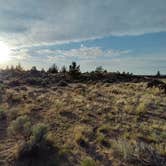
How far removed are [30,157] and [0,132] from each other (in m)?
3.12

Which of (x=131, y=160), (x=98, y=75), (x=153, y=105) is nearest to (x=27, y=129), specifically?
(x=131, y=160)

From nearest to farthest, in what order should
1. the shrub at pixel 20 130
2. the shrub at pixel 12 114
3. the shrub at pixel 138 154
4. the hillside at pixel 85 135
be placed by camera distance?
the shrub at pixel 138 154, the hillside at pixel 85 135, the shrub at pixel 20 130, the shrub at pixel 12 114

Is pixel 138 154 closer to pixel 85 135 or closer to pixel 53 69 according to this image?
pixel 85 135

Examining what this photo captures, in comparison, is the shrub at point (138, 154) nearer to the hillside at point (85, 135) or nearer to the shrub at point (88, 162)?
the hillside at point (85, 135)

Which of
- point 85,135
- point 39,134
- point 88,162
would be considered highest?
point 39,134

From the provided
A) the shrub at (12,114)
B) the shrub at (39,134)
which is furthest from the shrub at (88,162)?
the shrub at (12,114)

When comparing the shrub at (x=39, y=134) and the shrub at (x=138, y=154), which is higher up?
the shrub at (x=39, y=134)

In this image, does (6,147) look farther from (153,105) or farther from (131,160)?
(153,105)

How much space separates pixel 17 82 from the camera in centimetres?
2766

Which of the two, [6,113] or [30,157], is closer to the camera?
[30,157]

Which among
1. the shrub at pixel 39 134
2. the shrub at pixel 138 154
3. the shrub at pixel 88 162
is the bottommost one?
the shrub at pixel 88 162

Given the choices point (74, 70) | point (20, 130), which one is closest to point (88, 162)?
point (20, 130)

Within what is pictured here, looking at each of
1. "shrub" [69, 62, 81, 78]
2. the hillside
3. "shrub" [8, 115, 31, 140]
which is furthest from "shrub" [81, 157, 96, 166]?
"shrub" [69, 62, 81, 78]

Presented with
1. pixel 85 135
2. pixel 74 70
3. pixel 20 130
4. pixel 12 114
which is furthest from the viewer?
pixel 74 70
